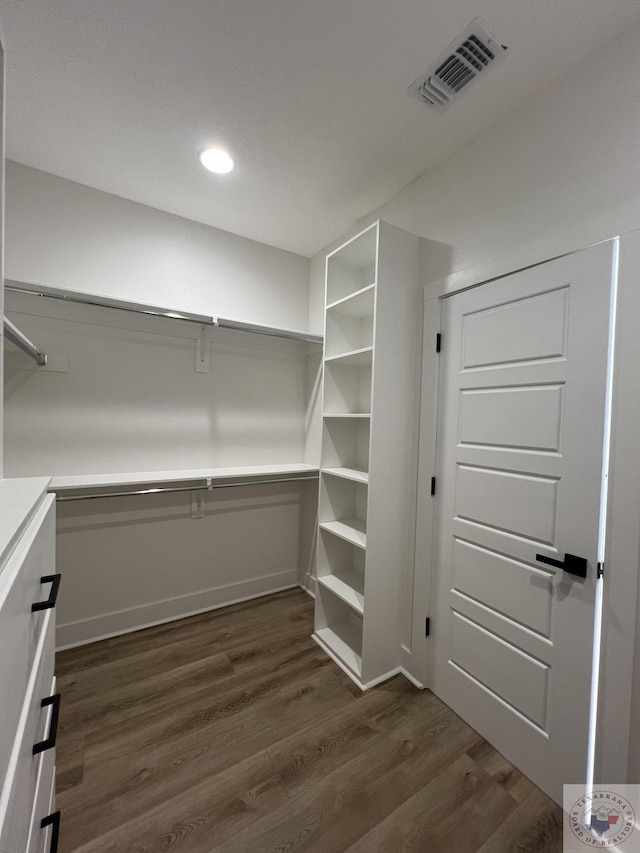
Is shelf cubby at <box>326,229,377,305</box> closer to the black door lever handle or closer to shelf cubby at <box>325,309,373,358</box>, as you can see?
shelf cubby at <box>325,309,373,358</box>

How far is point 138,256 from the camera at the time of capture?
2.25 m

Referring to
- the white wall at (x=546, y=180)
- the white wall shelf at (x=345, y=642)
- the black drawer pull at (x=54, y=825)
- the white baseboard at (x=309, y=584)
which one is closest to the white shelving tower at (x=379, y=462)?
the white wall shelf at (x=345, y=642)

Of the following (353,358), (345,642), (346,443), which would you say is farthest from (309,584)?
(353,358)

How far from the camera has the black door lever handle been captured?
124cm

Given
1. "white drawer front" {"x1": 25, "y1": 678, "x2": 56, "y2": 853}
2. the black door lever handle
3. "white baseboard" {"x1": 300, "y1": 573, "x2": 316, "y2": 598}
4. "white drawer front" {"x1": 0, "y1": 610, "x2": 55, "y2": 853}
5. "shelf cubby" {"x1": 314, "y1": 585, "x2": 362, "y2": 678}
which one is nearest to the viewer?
"white drawer front" {"x1": 0, "y1": 610, "x2": 55, "y2": 853}

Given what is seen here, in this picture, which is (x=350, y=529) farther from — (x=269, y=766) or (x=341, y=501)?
(x=269, y=766)

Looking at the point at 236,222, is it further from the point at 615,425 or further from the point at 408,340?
the point at 615,425

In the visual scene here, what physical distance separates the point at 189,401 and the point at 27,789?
203 cm

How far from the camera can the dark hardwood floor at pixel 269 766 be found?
3.89 ft

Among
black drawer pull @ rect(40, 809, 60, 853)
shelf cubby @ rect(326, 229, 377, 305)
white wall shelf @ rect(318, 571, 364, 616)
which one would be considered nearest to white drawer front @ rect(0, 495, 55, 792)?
black drawer pull @ rect(40, 809, 60, 853)

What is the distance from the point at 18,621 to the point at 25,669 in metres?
0.16

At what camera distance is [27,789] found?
64 centimetres

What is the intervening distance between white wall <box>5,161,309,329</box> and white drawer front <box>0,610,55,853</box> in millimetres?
2001

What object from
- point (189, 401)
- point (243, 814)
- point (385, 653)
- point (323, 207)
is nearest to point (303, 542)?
point (385, 653)
